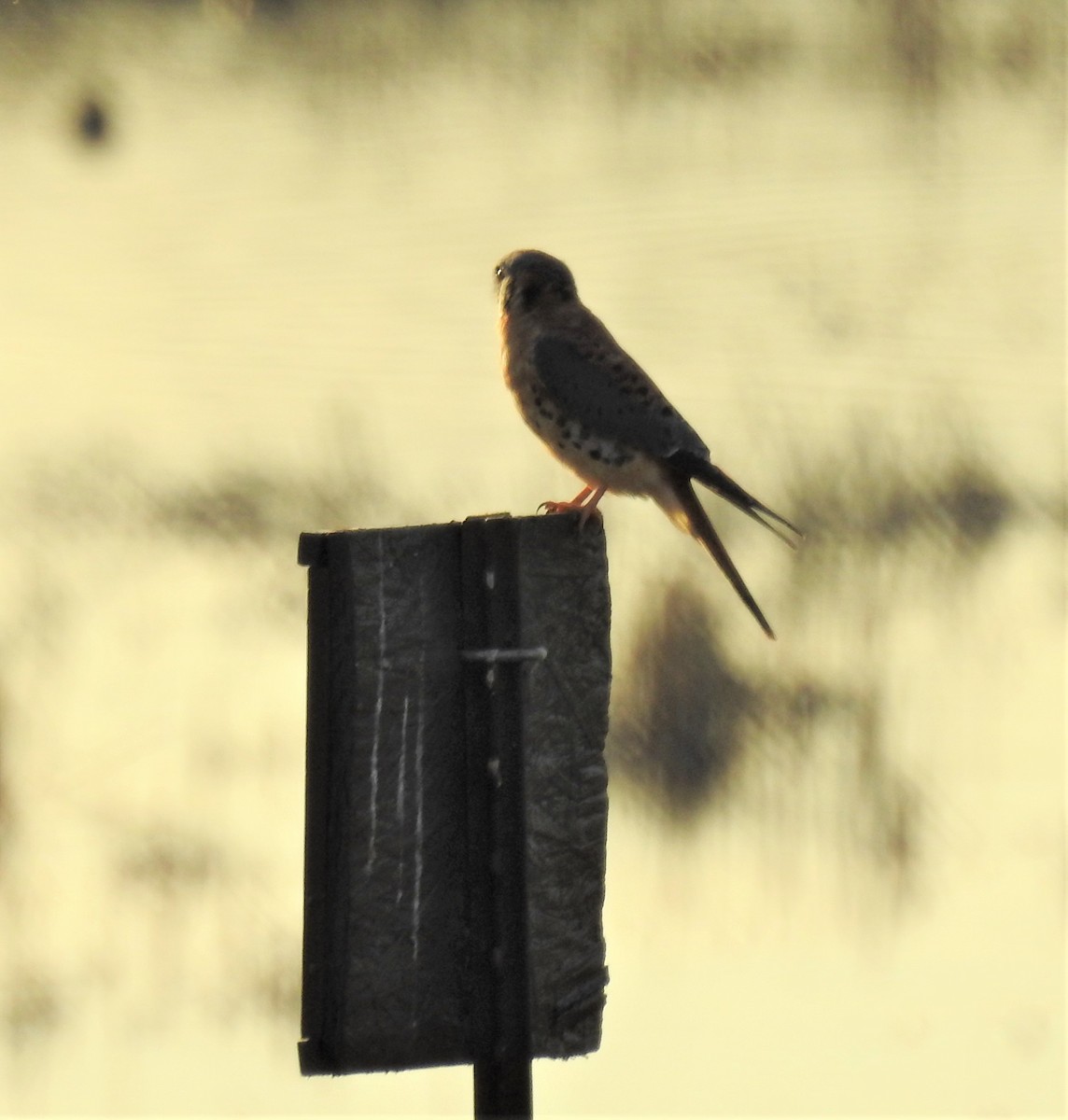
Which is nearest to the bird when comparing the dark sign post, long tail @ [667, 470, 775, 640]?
long tail @ [667, 470, 775, 640]

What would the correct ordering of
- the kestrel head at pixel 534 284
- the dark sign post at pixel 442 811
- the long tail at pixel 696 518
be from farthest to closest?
the kestrel head at pixel 534 284 < the long tail at pixel 696 518 < the dark sign post at pixel 442 811

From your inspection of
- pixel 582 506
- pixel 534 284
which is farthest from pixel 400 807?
pixel 534 284

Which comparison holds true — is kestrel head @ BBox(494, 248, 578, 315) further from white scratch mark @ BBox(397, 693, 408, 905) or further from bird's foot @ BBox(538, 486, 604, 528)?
white scratch mark @ BBox(397, 693, 408, 905)

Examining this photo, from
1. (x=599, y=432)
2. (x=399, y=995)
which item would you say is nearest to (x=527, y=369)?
(x=599, y=432)

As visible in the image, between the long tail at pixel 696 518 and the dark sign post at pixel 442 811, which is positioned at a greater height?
the long tail at pixel 696 518

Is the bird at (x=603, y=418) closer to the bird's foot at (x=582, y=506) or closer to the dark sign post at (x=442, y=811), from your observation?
the bird's foot at (x=582, y=506)

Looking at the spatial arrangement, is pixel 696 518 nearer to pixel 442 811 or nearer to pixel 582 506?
pixel 582 506

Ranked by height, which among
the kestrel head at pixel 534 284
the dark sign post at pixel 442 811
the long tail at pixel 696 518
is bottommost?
the dark sign post at pixel 442 811

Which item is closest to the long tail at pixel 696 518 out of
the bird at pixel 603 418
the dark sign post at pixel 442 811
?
the bird at pixel 603 418
